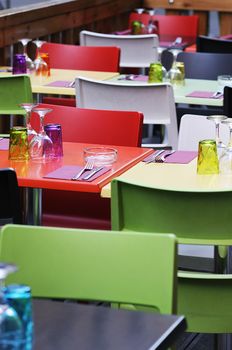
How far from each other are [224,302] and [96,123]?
167cm

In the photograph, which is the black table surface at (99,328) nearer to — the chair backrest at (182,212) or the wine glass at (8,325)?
the wine glass at (8,325)

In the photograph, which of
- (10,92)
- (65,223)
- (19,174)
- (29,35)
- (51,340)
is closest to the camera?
(51,340)

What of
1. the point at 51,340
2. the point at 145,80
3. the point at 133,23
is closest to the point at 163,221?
the point at 51,340

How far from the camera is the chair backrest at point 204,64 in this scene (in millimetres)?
6398

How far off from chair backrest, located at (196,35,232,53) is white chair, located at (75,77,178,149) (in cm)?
190

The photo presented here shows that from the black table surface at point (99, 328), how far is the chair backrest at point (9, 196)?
3.66 ft

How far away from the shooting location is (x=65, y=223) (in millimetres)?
4340

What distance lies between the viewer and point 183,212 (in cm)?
316

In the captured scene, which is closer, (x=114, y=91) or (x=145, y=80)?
(x=114, y=91)

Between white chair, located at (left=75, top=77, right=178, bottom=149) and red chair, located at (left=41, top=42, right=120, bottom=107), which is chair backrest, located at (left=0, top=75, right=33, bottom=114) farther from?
red chair, located at (left=41, top=42, right=120, bottom=107)

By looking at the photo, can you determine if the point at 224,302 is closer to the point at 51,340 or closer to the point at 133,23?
the point at 51,340

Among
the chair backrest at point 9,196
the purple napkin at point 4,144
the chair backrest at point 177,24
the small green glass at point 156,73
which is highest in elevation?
the chair backrest at point 177,24

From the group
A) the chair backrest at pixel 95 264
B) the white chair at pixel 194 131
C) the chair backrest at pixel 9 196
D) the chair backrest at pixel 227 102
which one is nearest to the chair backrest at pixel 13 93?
the chair backrest at pixel 227 102

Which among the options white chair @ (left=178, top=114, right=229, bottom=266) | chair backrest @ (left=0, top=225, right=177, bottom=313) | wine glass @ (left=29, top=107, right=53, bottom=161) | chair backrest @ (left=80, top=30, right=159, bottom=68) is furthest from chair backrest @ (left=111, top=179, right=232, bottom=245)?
chair backrest @ (left=80, top=30, right=159, bottom=68)
